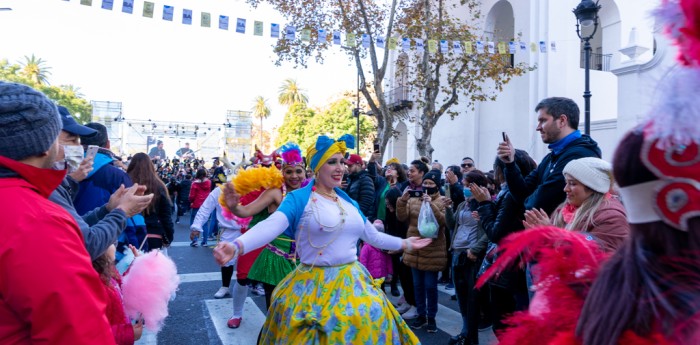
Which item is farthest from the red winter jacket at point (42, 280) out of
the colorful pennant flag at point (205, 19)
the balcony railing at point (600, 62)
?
the balcony railing at point (600, 62)

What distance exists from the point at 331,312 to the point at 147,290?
1084 millimetres

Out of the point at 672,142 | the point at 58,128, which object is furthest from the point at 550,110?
the point at 58,128

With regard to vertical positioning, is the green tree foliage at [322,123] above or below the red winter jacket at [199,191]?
above

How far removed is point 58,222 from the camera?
4.56 ft

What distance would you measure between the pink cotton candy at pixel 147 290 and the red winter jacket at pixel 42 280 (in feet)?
4.11

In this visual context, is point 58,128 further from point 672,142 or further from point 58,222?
point 672,142

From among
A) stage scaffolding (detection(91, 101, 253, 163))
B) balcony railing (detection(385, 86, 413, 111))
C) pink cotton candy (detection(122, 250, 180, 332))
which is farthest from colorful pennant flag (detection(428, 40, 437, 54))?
stage scaffolding (detection(91, 101, 253, 163))

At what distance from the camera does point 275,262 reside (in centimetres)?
488

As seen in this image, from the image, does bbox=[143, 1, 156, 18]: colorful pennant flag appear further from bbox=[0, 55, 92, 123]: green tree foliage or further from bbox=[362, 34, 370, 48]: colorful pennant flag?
bbox=[0, 55, 92, 123]: green tree foliage

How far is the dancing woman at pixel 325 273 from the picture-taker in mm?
2967

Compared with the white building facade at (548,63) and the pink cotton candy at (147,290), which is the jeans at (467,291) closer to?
the pink cotton candy at (147,290)

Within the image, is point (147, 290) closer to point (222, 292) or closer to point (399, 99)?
point (222, 292)

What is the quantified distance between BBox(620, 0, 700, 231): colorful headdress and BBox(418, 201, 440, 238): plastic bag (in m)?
3.93

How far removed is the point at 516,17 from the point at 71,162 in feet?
59.2
